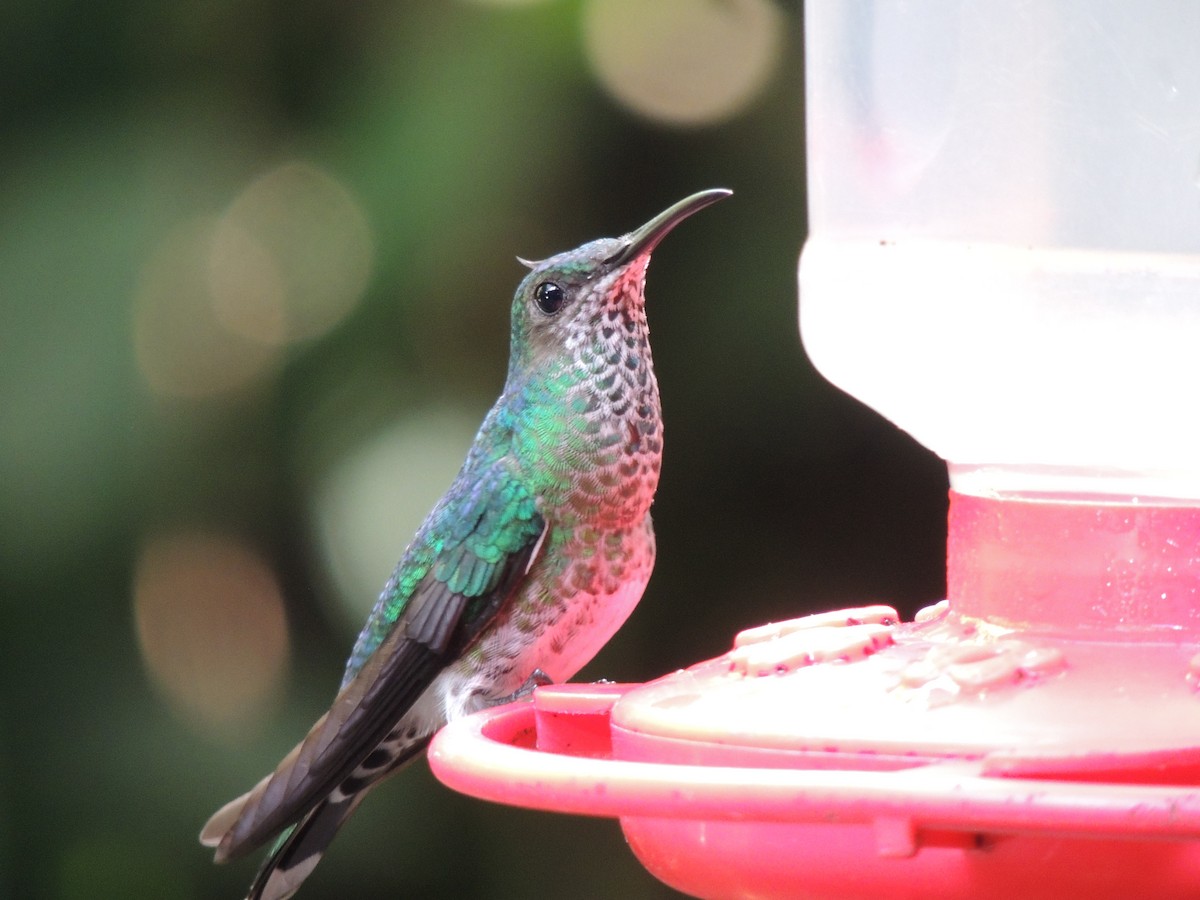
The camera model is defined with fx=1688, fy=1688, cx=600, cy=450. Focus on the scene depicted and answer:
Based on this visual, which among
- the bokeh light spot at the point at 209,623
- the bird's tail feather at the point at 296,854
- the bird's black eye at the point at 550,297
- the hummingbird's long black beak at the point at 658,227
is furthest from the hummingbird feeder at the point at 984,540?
the bokeh light spot at the point at 209,623

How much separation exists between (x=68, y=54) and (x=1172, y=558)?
2634 millimetres

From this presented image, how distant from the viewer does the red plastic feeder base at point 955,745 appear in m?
1.20

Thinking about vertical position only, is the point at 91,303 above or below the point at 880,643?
above

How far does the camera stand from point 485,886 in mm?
3559

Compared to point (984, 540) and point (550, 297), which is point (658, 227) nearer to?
point (550, 297)

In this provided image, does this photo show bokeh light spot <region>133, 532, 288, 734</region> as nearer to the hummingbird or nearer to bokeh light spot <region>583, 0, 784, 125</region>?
the hummingbird

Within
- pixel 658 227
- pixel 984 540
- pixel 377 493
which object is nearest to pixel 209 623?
pixel 377 493

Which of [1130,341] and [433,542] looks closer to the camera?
[1130,341]

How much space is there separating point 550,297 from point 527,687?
2.21 feet

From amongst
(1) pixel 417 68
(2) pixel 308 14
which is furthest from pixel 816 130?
(2) pixel 308 14

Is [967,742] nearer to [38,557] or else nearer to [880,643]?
[880,643]

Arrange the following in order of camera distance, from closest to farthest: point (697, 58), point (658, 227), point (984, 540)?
point (984, 540) → point (658, 227) → point (697, 58)

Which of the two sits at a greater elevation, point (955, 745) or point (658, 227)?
point (658, 227)

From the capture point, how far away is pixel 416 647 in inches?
106
